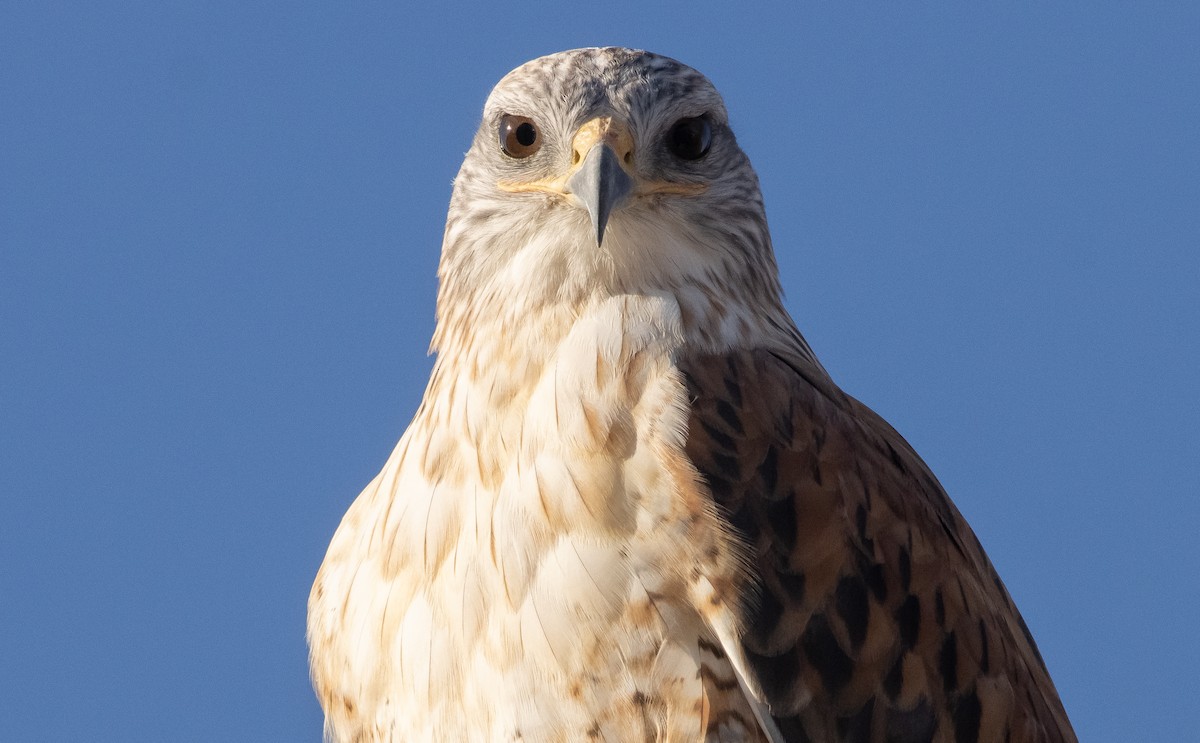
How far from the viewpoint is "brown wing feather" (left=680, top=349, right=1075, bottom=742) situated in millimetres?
3557

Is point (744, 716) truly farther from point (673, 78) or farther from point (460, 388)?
point (673, 78)

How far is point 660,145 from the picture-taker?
4.08 m

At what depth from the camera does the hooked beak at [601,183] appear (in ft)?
12.3

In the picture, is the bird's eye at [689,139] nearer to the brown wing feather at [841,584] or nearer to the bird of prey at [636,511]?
the bird of prey at [636,511]

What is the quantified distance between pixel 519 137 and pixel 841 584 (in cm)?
150

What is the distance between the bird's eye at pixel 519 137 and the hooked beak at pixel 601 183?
311mm

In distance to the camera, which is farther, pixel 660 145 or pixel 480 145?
pixel 480 145

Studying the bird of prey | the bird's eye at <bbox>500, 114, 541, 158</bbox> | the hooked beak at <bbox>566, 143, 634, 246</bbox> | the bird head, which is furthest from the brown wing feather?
the bird's eye at <bbox>500, 114, 541, 158</bbox>

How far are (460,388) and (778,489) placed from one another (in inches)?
34.7

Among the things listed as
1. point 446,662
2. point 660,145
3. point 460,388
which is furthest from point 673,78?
point 446,662

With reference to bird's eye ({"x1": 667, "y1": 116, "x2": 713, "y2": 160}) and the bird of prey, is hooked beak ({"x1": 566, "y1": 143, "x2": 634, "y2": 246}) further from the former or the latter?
bird's eye ({"x1": 667, "y1": 116, "x2": 713, "y2": 160})

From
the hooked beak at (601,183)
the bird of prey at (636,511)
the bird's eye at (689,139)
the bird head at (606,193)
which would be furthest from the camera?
the bird's eye at (689,139)

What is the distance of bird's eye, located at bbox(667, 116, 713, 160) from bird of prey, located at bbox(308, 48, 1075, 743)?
11 mm

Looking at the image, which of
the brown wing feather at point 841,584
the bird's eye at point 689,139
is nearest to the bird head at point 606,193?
the bird's eye at point 689,139
